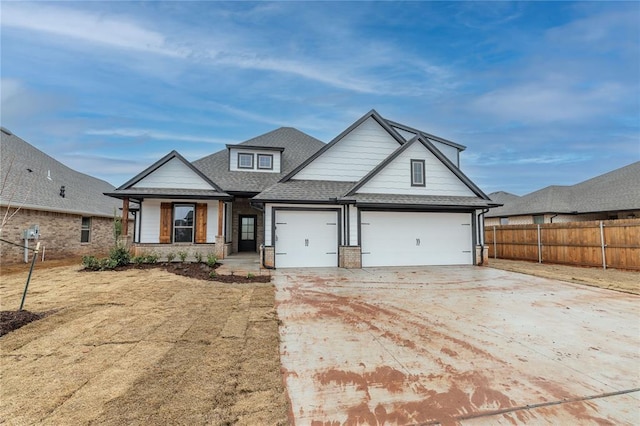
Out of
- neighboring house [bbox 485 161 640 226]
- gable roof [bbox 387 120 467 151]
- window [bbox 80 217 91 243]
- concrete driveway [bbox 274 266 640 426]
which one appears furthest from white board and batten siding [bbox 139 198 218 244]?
neighboring house [bbox 485 161 640 226]

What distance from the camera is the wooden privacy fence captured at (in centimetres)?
1138

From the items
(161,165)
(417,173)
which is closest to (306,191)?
(417,173)

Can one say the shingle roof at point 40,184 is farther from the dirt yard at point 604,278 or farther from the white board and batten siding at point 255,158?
the dirt yard at point 604,278

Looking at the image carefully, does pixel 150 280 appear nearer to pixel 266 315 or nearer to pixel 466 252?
pixel 266 315

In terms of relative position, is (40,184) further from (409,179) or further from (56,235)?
(409,179)

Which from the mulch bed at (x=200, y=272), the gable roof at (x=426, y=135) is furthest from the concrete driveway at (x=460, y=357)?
the gable roof at (x=426, y=135)

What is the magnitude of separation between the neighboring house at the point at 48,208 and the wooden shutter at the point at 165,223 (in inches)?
186

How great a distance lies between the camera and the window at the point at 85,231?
1734 centimetres

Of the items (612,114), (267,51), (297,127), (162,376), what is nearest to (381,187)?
(267,51)

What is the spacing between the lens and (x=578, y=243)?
511 inches

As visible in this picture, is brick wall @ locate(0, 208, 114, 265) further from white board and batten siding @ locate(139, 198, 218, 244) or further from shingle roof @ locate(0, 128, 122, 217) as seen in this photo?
white board and batten siding @ locate(139, 198, 218, 244)

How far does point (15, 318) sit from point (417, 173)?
1314 cm

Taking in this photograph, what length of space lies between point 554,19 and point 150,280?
17681mm

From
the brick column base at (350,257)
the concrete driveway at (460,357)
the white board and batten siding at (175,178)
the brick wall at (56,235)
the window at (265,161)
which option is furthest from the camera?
the window at (265,161)
